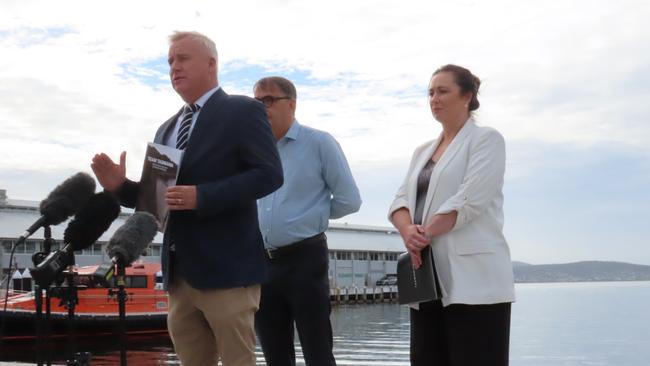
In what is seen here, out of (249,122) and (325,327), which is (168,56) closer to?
(249,122)

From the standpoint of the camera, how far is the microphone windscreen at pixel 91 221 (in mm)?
3537

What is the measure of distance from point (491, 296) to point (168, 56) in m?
1.64

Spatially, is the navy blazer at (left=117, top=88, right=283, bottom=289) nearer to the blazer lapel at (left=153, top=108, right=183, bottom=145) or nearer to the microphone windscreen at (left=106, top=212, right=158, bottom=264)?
the microphone windscreen at (left=106, top=212, right=158, bottom=264)

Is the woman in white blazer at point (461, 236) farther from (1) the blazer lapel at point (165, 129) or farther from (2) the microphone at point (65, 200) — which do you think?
(2) the microphone at point (65, 200)

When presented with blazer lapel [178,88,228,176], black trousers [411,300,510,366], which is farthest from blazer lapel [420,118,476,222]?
blazer lapel [178,88,228,176]

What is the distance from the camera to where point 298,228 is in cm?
389

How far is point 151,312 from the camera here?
27703mm

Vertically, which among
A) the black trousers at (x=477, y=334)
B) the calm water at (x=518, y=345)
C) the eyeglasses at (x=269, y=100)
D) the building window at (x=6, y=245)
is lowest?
the calm water at (x=518, y=345)

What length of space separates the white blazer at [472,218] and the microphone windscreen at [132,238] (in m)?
1.16

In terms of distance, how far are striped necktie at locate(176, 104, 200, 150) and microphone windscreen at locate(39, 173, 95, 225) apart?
0.94m

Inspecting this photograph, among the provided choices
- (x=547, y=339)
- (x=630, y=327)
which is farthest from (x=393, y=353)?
(x=630, y=327)

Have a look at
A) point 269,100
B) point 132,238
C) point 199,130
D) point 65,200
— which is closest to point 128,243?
point 132,238

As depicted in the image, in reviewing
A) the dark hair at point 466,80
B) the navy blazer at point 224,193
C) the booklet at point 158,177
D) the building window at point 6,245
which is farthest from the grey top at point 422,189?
the building window at point 6,245

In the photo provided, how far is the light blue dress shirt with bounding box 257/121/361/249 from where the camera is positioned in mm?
3922
